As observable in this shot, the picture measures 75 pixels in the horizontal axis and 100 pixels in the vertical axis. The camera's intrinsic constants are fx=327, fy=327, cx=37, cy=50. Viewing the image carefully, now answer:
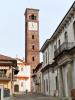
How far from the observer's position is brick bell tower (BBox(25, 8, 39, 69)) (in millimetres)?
99875

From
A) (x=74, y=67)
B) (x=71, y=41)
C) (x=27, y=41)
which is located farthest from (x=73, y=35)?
(x=27, y=41)

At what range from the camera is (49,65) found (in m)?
51.3

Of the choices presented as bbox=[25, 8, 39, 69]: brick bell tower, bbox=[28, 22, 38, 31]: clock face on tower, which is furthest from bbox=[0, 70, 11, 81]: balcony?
bbox=[28, 22, 38, 31]: clock face on tower

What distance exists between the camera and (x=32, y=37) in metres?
103

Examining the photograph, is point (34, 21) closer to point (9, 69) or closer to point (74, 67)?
point (9, 69)

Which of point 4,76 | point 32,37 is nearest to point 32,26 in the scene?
point 32,37

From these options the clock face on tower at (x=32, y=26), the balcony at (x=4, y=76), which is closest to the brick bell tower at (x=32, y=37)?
the clock face on tower at (x=32, y=26)

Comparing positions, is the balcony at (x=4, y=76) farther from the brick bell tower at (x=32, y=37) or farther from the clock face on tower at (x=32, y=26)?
the clock face on tower at (x=32, y=26)

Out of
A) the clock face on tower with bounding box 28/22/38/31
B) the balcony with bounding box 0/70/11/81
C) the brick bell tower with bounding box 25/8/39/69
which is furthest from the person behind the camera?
the clock face on tower with bounding box 28/22/38/31

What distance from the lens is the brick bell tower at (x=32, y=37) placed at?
3932 inches

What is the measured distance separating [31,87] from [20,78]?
3.95 metres

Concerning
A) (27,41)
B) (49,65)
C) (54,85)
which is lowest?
(54,85)

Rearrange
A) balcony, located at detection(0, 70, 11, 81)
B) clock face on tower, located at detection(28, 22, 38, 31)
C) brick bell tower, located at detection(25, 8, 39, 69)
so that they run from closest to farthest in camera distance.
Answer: balcony, located at detection(0, 70, 11, 81), brick bell tower, located at detection(25, 8, 39, 69), clock face on tower, located at detection(28, 22, 38, 31)

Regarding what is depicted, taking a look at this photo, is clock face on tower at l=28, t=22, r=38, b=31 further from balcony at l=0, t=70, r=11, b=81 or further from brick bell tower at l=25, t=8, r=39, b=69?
balcony at l=0, t=70, r=11, b=81
